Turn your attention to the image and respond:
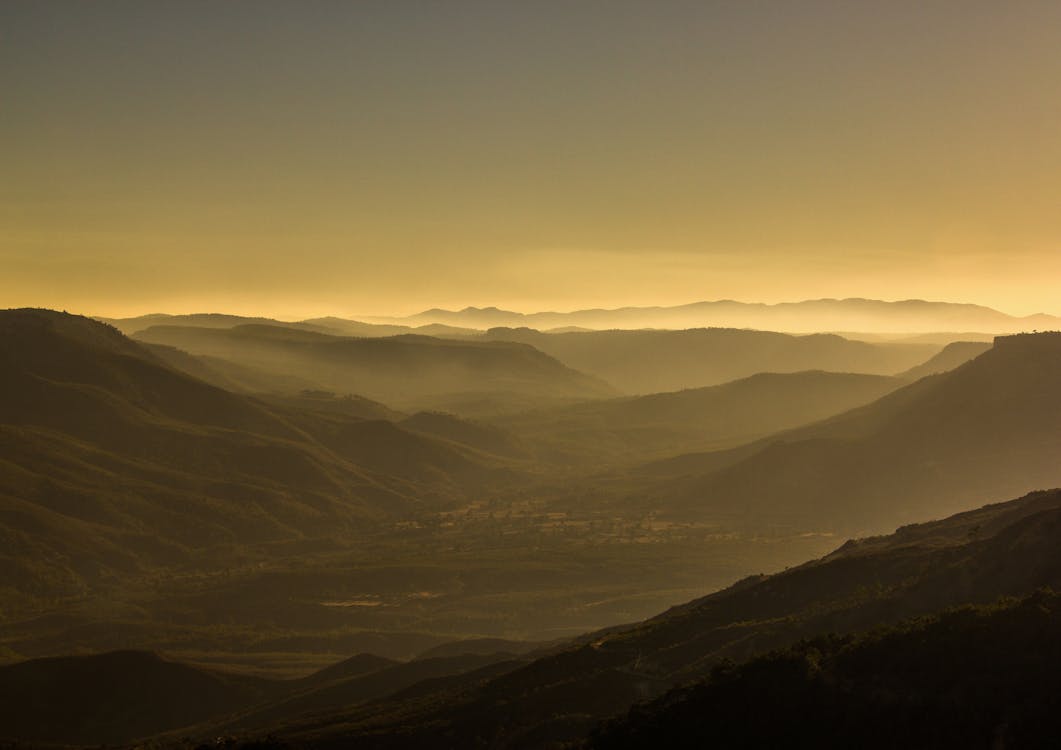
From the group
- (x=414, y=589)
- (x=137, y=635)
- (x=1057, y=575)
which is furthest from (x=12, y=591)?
(x=1057, y=575)

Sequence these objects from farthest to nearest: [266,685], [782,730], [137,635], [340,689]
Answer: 1. [137,635]
2. [266,685]
3. [340,689]
4. [782,730]

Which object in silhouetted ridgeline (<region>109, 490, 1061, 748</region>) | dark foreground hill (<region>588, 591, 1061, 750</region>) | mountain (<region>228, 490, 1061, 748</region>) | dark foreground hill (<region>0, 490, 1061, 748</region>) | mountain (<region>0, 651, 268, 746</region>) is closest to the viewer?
dark foreground hill (<region>588, 591, 1061, 750</region>)

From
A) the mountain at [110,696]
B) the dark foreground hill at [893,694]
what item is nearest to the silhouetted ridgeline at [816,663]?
the dark foreground hill at [893,694]

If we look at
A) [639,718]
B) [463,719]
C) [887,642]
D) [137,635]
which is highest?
[887,642]

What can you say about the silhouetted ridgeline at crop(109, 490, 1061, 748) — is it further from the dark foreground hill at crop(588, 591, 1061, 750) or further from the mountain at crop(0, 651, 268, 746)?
the mountain at crop(0, 651, 268, 746)

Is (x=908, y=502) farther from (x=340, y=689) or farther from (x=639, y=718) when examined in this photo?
(x=639, y=718)

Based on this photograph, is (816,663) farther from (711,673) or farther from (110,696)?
(110,696)

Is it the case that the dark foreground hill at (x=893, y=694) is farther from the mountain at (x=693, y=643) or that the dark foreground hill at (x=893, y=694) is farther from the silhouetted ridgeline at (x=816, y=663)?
the mountain at (x=693, y=643)

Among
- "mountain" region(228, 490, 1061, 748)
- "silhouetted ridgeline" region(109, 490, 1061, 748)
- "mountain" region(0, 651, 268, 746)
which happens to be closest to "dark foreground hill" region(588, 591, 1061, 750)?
"silhouetted ridgeline" region(109, 490, 1061, 748)
